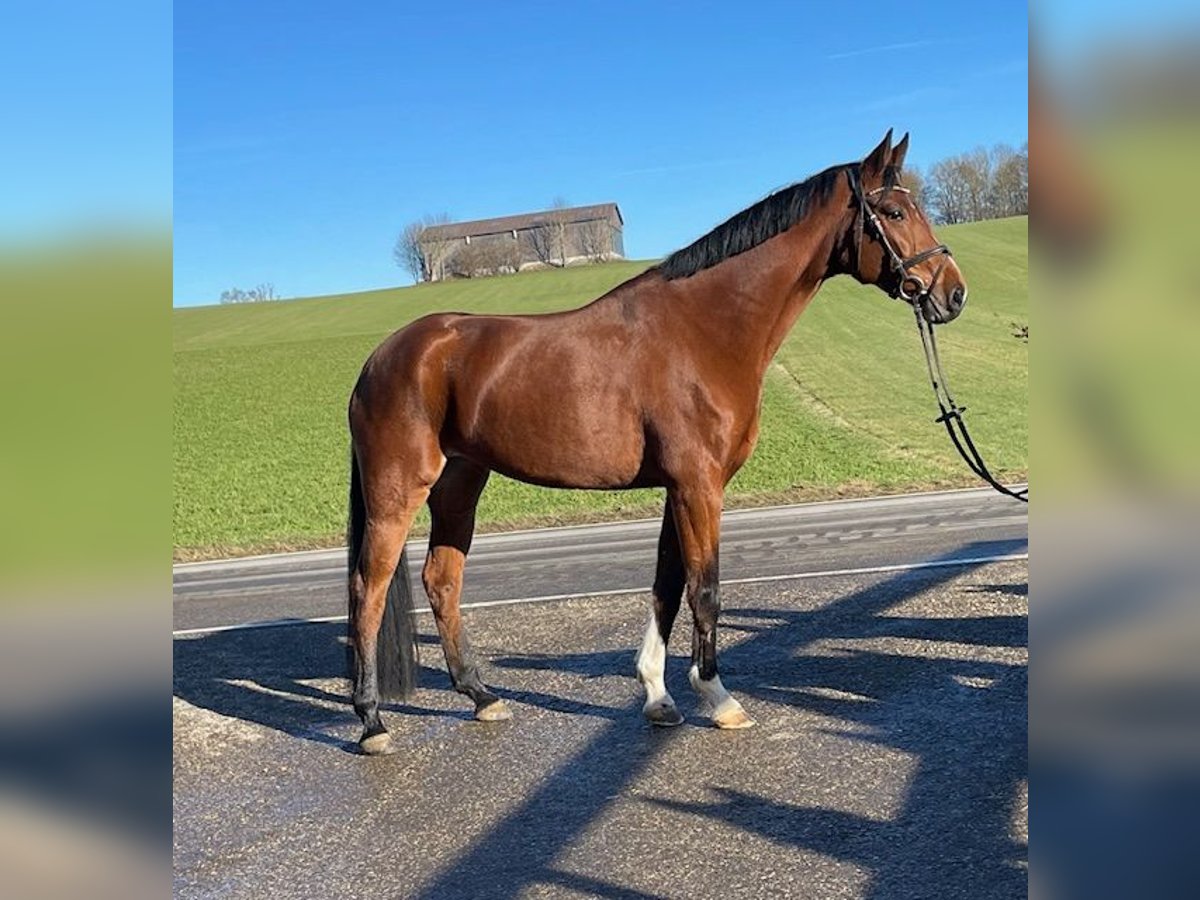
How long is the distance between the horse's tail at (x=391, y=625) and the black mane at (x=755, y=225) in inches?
78.6

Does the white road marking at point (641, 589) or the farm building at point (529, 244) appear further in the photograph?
the farm building at point (529, 244)

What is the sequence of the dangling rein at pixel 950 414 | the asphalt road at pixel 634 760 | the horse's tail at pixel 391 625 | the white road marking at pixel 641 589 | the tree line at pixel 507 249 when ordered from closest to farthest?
the asphalt road at pixel 634 760 → the dangling rein at pixel 950 414 → the horse's tail at pixel 391 625 → the white road marking at pixel 641 589 → the tree line at pixel 507 249

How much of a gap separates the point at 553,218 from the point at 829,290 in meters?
47.6

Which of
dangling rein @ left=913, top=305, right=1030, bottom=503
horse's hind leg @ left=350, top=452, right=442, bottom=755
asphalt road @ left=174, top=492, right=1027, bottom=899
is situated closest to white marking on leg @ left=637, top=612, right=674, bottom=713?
asphalt road @ left=174, top=492, right=1027, bottom=899

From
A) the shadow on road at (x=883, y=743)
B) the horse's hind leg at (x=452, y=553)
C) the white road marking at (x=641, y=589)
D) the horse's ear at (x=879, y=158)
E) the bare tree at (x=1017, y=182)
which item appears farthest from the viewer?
the white road marking at (x=641, y=589)

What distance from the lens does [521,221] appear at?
95.4 meters

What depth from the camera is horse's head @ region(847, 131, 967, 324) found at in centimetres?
460

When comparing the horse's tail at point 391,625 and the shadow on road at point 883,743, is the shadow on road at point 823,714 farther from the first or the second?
the horse's tail at point 391,625

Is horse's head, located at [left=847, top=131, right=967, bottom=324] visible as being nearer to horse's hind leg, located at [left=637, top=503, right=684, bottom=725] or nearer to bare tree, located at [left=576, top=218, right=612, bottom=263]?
horse's hind leg, located at [left=637, top=503, right=684, bottom=725]

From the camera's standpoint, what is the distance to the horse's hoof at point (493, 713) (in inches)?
212

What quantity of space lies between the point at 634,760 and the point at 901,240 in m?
2.63

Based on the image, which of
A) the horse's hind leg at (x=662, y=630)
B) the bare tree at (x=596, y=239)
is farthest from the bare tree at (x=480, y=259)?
the horse's hind leg at (x=662, y=630)
